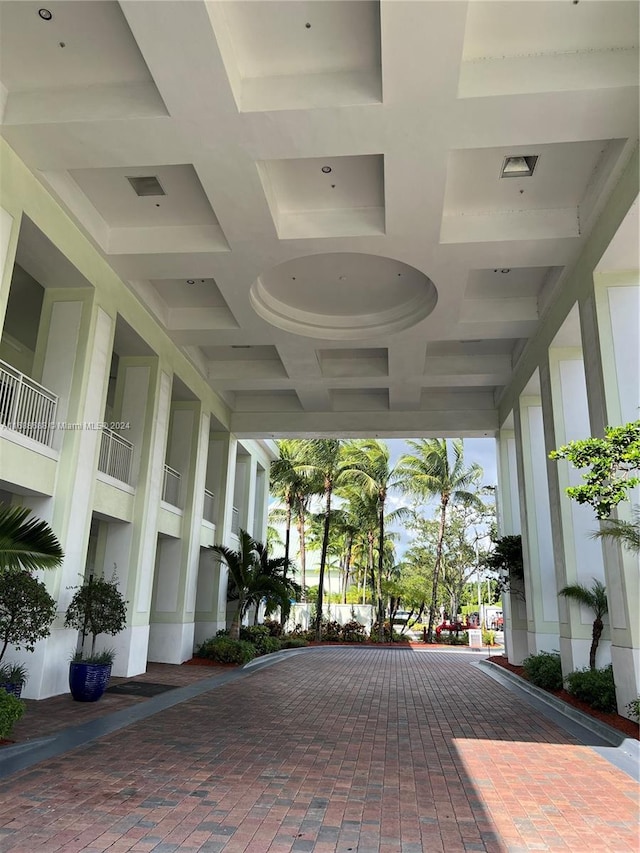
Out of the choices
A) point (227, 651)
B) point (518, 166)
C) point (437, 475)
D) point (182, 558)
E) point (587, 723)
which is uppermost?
point (518, 166)

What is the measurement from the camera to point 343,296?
539 inches

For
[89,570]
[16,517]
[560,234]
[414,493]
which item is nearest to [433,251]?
[560,234]

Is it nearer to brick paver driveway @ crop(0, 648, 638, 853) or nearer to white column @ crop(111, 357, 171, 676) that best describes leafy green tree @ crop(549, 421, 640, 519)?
brick paver driveway @ crop(0, 648, 638, 853)

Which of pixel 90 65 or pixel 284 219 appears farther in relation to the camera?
pixel 284 219

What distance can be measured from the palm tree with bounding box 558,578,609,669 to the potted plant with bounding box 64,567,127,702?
7.93 meters

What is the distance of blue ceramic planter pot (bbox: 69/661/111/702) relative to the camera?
30.5 ft

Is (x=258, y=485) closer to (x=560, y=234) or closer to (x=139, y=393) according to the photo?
(x=139, y=393)

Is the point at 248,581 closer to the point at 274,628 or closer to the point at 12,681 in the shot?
the point at 274,628

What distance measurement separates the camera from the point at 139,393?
13836mm

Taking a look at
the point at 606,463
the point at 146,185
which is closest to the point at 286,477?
the point at 146,185

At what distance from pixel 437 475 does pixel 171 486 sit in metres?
16.6

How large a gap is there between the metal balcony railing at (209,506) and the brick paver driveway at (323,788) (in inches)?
368

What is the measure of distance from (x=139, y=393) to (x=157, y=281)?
2539mm

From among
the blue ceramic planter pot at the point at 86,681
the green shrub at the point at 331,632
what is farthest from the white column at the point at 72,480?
the green shrub at the point at 331,632
